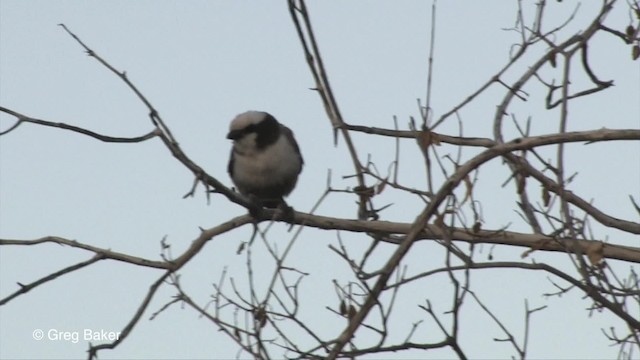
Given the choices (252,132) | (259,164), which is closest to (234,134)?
(252,132)

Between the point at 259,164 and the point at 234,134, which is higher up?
the point at 234,134

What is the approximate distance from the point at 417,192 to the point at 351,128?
2.33ft

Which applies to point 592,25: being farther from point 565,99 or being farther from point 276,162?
point 276,162

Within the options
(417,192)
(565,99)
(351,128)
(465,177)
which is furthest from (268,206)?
(465,177)

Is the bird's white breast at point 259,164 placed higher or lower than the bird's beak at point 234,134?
lower

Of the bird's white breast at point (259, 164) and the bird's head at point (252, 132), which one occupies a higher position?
the bird's head at point (252, 132)

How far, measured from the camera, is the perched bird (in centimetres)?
614

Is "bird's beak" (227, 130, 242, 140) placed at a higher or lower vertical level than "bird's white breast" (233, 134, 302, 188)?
higher

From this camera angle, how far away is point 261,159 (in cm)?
614

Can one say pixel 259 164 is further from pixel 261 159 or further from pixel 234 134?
pixel 234 134

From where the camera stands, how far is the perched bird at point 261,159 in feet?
20.1

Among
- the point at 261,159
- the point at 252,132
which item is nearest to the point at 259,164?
the point at 261,159

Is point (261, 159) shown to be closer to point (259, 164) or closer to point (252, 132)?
point (259, 164)

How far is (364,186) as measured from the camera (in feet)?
16.2
